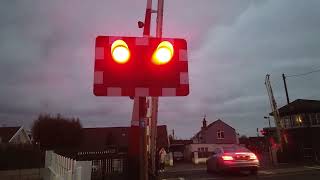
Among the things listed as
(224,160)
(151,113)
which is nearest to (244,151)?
(224,160)

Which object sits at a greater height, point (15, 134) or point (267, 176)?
point (15, 134)

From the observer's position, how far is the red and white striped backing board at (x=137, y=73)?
4211 millimetres

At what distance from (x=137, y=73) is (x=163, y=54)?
0.35 meters

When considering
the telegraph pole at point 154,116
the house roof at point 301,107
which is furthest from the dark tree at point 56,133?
the telegraph pole at point 154,116

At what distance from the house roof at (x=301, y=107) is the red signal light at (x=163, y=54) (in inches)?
1676

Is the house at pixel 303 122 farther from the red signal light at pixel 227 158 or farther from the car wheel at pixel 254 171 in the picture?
the red signal light at pixel 227 158

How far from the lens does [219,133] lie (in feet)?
229

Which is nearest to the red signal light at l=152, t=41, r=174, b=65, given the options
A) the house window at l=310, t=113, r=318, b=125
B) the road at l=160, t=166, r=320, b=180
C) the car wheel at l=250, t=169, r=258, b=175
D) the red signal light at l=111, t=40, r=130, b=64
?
the red signal light at l=111, t=40, r=130, b=64

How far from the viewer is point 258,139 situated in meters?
80.5

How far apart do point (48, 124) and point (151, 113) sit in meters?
54.2

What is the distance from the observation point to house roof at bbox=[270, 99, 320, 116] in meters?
45.3

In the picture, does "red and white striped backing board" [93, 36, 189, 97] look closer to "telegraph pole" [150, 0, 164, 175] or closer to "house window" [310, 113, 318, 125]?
"telegraph pole" [150, 0, 164, 175]

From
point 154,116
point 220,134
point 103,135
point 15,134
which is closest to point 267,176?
point 154,116

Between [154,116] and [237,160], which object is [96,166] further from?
[154,116]
